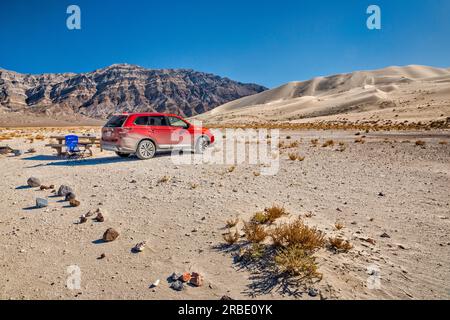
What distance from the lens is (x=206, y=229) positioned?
16.7ft

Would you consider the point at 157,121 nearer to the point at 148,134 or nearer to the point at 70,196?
the point at 148,134

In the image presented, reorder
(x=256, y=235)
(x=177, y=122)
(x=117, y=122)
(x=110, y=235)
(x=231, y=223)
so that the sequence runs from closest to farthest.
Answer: (x=256, y=235) < (x=110, y=235) < (x=231, y=223) < (x=117, y=122) < (x=177, y=122)

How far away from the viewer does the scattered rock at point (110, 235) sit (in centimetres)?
463

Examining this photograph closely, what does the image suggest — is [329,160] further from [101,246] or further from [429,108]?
[429,108]

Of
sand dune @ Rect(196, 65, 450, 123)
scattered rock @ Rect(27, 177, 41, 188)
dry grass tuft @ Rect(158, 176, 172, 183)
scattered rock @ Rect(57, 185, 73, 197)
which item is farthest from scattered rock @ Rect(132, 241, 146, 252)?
sand dune @ Rect(196, 65, 450, 123)

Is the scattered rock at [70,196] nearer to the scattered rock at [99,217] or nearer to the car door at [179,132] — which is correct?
the scattered rock at [99,217]

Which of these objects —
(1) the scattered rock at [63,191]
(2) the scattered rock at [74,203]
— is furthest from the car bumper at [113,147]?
(2) the scattered rock at [74,203]

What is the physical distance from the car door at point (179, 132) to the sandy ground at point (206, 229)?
3.44 metres

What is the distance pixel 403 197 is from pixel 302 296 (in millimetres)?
5071

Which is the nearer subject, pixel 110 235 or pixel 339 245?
pixel 339 245

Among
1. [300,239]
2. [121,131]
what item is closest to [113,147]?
[121,131]

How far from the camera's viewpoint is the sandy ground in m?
3.48

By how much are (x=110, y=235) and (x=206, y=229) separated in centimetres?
162
